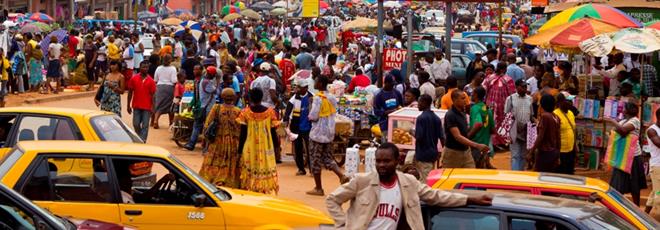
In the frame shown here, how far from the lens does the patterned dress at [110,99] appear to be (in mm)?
18188

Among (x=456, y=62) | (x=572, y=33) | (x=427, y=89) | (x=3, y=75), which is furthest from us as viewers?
(x=456, y=62)

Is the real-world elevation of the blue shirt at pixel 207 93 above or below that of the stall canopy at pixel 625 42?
below

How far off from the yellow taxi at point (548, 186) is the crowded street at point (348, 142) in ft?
0.05

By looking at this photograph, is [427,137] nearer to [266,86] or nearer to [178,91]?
[266,86]

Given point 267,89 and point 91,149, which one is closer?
point 91,149

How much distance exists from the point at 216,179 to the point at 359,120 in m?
4.77

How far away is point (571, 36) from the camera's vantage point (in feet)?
58.4

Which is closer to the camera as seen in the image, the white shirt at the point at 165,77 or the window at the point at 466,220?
the window at the point at 466,220

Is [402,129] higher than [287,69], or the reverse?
[287,69]

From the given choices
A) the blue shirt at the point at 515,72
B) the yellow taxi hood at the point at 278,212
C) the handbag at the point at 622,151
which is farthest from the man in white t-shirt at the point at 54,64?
the yellow taxi hood at the point at 278,212

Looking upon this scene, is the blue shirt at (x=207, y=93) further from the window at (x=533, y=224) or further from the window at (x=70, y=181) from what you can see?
the window at (x=533, y=224)

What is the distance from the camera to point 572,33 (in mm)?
17891

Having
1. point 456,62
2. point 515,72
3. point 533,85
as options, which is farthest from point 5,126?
point 456,62

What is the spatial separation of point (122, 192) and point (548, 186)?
10.9 feet
